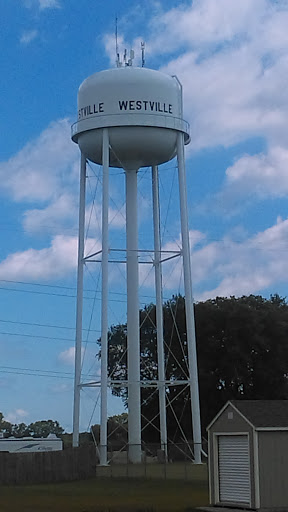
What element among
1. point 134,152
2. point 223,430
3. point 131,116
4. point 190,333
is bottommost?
point 223,430

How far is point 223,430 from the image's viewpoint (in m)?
28.5

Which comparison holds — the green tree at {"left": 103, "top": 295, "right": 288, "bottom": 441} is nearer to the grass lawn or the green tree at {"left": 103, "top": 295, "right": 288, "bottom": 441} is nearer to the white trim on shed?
the grass lawn

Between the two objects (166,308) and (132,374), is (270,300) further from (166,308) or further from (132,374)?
(132,374)

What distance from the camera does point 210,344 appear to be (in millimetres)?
64125

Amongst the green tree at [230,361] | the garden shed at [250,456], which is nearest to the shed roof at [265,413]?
the garden shed at [250,456]

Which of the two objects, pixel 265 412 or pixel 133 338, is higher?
pixel 133 338

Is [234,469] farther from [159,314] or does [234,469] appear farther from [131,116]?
[131,116]

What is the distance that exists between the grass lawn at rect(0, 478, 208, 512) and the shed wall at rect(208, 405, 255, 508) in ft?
3.14

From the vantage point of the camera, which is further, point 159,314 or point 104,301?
point 159,314

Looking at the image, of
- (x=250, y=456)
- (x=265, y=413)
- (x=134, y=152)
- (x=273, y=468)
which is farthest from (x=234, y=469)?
(x=134, y=152)

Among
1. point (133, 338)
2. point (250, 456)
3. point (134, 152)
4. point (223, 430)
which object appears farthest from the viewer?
point (133, 338)

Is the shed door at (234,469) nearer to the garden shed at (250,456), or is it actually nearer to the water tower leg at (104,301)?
the garden shed at (250,456)

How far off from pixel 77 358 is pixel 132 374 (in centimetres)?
302

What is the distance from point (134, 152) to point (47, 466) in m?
14.1
